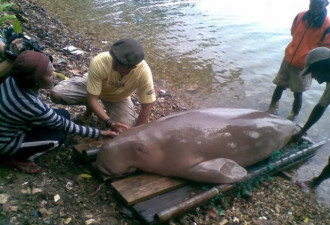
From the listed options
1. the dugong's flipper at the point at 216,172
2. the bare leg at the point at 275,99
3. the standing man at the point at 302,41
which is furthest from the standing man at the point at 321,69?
the bare leg at the point at 275,99

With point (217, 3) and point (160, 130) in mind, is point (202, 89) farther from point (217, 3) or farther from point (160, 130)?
point (217, 3)

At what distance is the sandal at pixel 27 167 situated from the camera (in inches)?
142

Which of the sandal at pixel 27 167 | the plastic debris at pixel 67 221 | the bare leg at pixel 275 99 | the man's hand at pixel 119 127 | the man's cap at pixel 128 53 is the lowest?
the bare leg at pixel 275 99

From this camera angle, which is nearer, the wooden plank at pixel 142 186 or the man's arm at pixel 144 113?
the wooden plank at pixel 142 186

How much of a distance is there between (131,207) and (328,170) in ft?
9.20

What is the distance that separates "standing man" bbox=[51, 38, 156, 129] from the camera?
3782 millimetres

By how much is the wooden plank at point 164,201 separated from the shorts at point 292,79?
3.35 meters

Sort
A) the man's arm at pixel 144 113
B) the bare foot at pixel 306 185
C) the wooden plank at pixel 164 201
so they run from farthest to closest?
the bare foot at pixel 306 185
the man's arm at pixel 144 113
the wooden plank at pixel 164 201

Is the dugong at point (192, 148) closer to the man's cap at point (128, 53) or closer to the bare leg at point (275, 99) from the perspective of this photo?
the man's cap at point (128, 53)

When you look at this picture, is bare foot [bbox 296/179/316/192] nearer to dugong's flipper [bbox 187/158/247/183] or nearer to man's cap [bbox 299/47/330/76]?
dugong's flipper [bbox 187/158/247/183]

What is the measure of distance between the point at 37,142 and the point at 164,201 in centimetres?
154

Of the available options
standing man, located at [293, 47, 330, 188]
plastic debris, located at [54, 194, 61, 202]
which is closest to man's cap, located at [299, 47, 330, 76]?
standing man, located at [293, 47, 330, 188]

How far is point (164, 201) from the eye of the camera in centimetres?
352

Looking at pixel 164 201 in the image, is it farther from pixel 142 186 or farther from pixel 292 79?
pixel 292 79
